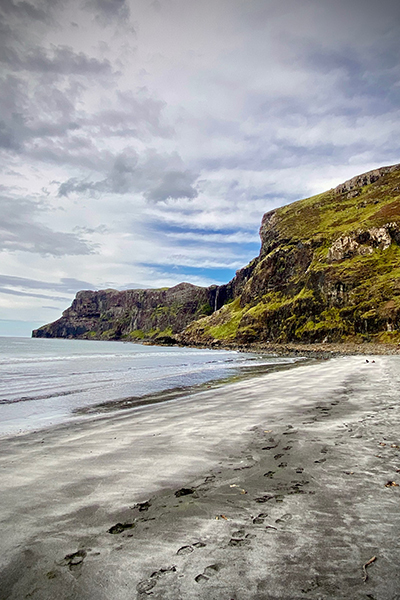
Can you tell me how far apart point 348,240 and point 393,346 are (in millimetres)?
56982

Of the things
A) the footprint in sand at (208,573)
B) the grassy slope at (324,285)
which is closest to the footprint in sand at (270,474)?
the footprint in sand at (208,573)

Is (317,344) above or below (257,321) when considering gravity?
below

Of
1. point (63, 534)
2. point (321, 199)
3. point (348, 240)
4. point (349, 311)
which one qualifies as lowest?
point (63, 534)

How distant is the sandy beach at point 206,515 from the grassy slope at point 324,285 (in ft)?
294

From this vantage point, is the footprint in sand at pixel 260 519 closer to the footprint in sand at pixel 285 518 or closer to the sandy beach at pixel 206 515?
the sandy beach at pixel 206 515

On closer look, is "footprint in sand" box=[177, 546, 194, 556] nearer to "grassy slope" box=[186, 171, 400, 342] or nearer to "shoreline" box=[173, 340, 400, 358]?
"shoreline" box=[173, 340, 400, 358]

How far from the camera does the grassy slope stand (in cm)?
9481

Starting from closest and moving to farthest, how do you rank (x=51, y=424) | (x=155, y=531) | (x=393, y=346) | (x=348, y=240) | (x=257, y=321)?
(x=155, y=531), (x=51, y=424), (x=393, y=346), (x=348, y=240), (x=257, y=321)

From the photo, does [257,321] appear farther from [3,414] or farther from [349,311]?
[3,414]

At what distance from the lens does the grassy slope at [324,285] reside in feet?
311

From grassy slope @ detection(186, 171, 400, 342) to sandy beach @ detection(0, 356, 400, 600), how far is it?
89679 millimetres

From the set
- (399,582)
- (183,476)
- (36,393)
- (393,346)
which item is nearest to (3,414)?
(36,393)

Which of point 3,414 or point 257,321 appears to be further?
point 257,321

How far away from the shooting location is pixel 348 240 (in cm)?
12138
